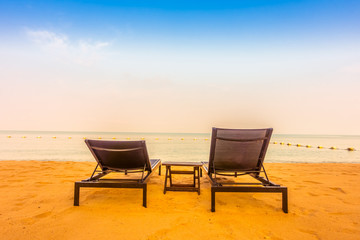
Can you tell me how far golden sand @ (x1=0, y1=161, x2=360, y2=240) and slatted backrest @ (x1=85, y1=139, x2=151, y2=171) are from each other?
1.88ft

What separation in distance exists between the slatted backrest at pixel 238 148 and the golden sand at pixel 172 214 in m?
0.61

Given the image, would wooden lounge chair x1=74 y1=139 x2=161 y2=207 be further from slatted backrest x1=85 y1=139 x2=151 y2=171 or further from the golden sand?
the golden sand

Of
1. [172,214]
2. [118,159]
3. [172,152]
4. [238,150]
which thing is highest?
[238,150]

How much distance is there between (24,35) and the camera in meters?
15.2

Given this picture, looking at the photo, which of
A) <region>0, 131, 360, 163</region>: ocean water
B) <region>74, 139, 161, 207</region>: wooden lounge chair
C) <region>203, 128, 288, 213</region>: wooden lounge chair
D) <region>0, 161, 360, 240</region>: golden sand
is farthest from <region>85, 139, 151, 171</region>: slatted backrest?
<region>0, 131, 360, 163</region>: ocean water

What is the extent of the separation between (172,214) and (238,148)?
4.59ft

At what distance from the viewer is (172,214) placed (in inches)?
100

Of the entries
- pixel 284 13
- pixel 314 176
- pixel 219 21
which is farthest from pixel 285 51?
pixel 314 176

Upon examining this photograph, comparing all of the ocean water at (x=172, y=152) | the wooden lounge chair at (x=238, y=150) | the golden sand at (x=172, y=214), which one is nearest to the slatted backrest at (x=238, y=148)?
the wooden lounge chair at (x=238, y=150)

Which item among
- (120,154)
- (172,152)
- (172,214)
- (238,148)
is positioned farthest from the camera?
(172,152)

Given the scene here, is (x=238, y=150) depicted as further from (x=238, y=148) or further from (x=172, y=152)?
(x=172, y=152)

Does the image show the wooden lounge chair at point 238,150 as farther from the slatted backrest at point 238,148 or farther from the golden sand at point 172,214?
the golden sand at point 172,214

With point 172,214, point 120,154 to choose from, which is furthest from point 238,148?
point 120,154

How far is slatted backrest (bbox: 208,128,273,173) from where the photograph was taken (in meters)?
2.91
